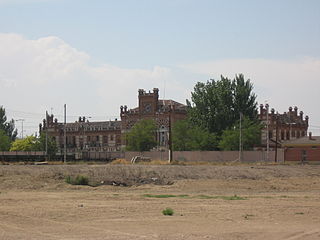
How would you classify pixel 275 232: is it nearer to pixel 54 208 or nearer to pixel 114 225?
pixel 114 225

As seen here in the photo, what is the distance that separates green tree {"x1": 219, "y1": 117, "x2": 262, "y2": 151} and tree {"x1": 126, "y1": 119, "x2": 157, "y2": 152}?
14.7 metres

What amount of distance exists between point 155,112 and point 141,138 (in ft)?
40.3

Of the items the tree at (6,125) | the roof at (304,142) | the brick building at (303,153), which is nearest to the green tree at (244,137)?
the brick building at (303,153)

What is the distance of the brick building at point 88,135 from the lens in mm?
128875

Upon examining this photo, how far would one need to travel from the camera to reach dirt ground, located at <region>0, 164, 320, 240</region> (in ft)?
60.0

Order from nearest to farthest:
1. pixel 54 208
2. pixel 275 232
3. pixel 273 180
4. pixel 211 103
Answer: pixel 275 232, pixel 54 208, pixel 273 180, pixel 211 103

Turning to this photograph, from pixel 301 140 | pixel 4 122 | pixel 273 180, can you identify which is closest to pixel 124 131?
pixel 301 140

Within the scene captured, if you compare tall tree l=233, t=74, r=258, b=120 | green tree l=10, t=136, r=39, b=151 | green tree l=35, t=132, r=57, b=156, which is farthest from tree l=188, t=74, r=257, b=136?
green tree l=10, t=136, r=39, b=151

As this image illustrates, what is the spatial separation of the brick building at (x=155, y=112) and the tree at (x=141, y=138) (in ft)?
21.8

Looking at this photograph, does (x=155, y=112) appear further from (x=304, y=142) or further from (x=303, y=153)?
(x=303, y=153)

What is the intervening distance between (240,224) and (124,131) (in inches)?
3793

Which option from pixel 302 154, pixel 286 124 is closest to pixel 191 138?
pixel 302 154

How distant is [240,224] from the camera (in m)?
20.3

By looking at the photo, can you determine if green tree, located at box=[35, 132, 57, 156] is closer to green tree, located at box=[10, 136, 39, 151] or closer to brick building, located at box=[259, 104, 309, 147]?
green tree, located at box=[10, 136, 39, 151]
